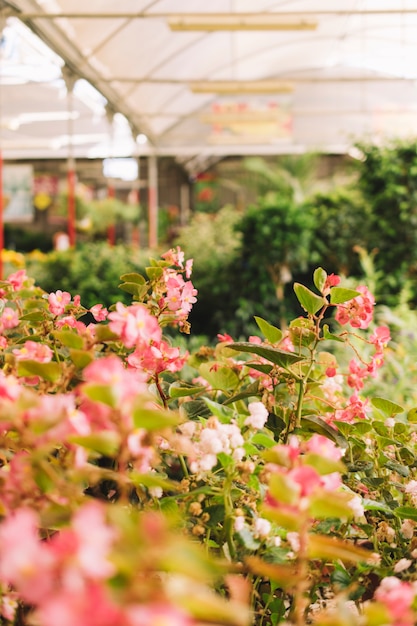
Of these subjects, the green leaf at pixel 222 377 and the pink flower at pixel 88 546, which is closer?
the pink flower at pixel 88 546

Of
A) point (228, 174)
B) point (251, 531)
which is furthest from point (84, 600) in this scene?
point (228, 174)

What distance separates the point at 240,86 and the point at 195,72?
2525 mm

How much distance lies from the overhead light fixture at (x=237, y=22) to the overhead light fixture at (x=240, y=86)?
2304mm

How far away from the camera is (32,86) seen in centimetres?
709

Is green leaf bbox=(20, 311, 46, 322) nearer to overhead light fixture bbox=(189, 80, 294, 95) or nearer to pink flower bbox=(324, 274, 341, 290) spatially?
pink flower bbox=(324, 274, 341, 290)

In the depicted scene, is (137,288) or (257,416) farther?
(137,288)

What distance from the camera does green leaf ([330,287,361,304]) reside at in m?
0.97

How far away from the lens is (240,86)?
7.96m

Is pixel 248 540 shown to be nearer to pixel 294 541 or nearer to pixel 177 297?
pixel 294 541

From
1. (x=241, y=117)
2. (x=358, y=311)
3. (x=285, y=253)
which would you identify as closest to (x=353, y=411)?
(x=358, y=311)

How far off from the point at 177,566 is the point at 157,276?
684mm

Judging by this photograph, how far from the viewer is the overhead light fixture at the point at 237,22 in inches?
212

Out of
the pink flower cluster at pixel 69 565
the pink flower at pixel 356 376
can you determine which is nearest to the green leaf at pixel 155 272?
the pink flower at pixel 356 376

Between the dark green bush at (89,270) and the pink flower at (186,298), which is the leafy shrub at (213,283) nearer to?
→ the dark green bush at (89,270)
